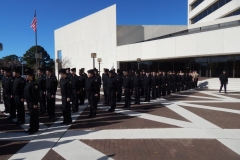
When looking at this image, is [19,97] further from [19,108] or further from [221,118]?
[221,118]

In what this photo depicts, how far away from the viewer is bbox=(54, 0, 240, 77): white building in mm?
22688

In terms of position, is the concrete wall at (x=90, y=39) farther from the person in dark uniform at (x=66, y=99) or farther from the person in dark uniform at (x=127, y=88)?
the person in dark uniform at (x=66, y=99)

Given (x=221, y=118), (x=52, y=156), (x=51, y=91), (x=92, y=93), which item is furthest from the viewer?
(x=51, y=91)

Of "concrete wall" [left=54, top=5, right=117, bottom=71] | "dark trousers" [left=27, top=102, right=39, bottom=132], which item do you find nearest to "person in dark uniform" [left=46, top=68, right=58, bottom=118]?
"dark trousers" [left=27, top=102, right=39, bottom=132]

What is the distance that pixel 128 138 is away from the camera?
18.6 feet

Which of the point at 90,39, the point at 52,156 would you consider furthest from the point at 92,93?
the point at 90,39

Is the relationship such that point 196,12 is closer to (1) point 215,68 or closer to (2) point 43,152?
(1) point 215,68

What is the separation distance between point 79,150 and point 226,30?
70.1ft

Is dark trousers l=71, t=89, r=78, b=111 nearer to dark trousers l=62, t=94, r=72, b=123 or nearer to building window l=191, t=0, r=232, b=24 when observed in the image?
dark trousers l=62, t=94, r=72, b=123

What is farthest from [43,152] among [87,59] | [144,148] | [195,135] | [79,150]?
[87,59]

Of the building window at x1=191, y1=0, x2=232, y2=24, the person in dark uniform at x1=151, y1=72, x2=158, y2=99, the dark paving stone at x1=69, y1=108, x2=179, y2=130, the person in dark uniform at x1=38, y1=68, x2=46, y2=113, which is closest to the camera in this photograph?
the dark paving stone at x1=69, y1=108, x2=179, y2=130

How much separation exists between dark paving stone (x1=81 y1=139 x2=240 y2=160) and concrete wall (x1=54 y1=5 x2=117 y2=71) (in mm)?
27063

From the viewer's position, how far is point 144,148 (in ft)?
16.2

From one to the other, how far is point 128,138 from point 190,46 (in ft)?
67.8
